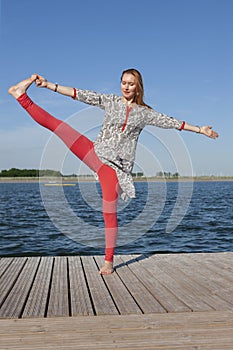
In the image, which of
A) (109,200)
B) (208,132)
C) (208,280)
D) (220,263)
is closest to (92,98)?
(109,200)

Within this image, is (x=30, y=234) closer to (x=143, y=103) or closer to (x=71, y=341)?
(x=143, y=103)

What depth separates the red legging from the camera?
4441 millimetres

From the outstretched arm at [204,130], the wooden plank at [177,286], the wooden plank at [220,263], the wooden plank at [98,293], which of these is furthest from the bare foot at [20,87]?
the wooden plank at [220,263]

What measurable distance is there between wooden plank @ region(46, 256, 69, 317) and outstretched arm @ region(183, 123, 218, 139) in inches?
77.2

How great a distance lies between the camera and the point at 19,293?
4020 millimetres

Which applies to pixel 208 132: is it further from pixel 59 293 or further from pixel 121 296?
pixel 59 293

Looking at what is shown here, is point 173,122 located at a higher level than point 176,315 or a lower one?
higher

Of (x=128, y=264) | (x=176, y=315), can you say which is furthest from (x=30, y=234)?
(x=176, y=315)

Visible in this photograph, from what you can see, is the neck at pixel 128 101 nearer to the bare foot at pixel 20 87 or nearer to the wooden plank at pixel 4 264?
the bare foot at pixel 20 87

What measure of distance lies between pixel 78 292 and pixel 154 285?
0.74 metres

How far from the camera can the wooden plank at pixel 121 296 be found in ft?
11.6

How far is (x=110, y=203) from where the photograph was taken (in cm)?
479

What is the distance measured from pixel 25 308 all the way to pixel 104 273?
1382mm

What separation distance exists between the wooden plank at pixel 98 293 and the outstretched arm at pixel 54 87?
6.00ft
